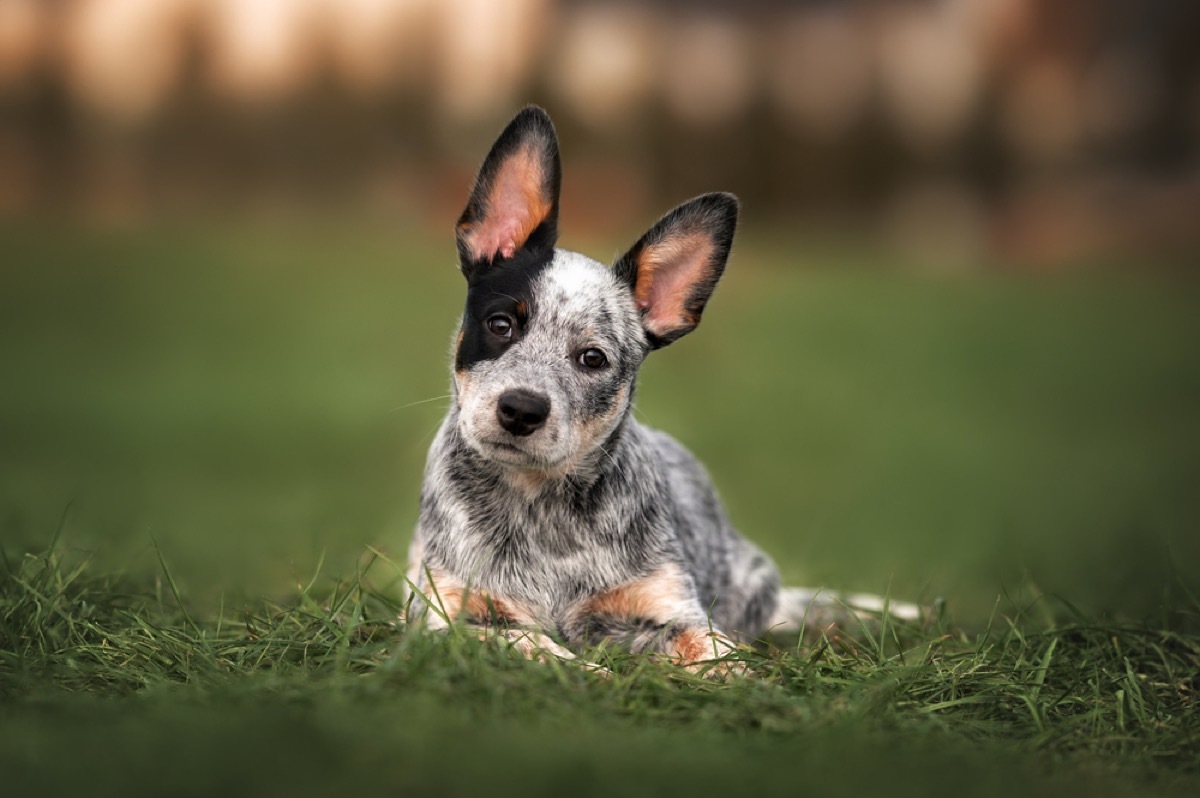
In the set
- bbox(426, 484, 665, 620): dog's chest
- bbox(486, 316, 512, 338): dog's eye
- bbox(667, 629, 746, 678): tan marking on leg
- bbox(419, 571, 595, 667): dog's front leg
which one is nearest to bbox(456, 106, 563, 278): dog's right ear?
bbox(486, 316, 512, 338): dog's eye

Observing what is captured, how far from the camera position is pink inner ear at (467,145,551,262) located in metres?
4.21

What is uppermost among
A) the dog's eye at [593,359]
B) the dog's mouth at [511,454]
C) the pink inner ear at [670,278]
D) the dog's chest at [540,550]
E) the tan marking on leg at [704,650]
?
the pink inner ear at [670,278]

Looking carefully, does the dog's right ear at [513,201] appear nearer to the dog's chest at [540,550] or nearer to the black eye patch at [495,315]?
the black eye patch at [495,315]

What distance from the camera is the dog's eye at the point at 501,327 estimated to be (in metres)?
A: 4.00

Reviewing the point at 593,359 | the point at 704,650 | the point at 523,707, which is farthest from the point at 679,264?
the point at 523,707

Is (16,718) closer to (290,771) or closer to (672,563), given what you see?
(290,771)

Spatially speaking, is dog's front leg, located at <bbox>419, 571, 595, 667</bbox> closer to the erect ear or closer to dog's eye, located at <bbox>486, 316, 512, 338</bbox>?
dog's eye, located at <bbox>486, 316, 512, 338</bbox>

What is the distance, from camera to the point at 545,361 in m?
3.94

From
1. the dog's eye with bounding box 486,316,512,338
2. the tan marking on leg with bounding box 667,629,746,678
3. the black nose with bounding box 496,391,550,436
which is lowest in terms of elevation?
the tan marking on leg with bounding box 667,629,746,678

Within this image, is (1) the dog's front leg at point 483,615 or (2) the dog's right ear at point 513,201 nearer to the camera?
(1) the dog's front leg at point 483,615

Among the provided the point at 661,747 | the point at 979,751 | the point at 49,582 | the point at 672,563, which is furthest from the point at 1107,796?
the point at 49,582

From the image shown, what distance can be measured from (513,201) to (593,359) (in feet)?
2.19

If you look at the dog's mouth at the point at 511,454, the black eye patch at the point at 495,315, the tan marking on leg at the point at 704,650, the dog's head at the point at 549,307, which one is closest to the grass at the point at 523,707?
the tan marking on leg at the point at 704,650

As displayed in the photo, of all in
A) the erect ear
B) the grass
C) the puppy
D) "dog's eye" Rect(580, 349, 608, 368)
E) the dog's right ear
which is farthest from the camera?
the erect ear
